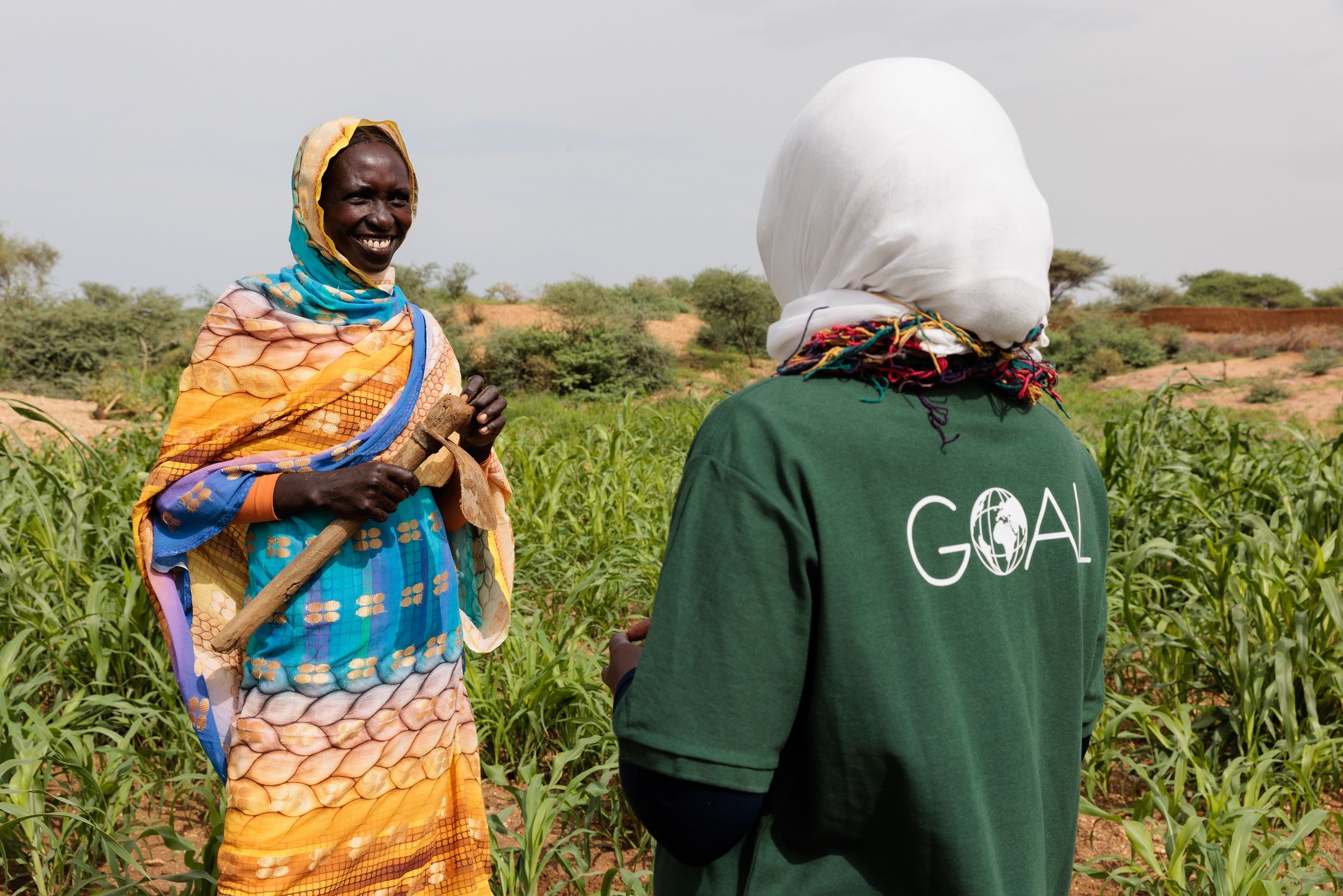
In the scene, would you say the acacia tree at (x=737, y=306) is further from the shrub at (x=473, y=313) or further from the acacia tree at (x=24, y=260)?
the acacia tree at (x=24, y=260)

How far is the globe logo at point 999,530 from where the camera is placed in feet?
2.83

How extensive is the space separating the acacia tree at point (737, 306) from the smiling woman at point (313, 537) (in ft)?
63.8

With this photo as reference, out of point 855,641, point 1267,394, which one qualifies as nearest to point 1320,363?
point 1267,394

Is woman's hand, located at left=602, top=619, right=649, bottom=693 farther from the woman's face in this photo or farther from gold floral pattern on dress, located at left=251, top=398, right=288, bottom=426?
the woman's face

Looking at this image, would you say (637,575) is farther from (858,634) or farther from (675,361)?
(675,361)

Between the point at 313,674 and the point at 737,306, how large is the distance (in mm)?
20621

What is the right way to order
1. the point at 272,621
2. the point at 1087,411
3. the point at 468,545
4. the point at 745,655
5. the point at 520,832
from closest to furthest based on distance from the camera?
the point at 745,655
the point at 272,621
the point at 468,545
the point at 520,832
the point at 1087,411

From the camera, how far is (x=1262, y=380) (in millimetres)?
14711

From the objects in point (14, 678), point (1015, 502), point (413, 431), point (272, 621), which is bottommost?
point (14, 678)

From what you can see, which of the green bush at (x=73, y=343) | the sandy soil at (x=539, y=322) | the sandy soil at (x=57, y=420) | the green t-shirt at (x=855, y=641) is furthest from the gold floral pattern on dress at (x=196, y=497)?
the sandy soil at (x=539, y=322)

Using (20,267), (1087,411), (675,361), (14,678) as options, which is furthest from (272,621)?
(20,267)

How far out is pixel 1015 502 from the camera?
0.90 m

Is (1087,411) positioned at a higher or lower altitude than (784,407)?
lower

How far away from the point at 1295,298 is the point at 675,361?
23.7m
